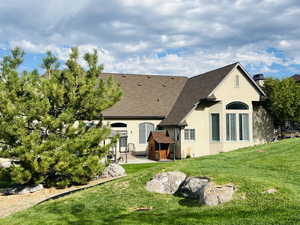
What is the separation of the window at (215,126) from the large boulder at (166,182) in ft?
45.7

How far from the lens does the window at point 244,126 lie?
83.6 feet

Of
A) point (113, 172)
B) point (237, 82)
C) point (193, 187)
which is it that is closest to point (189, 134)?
point (237, 82)

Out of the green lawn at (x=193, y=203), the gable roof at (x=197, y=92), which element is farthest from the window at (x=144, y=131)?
the green lawn at (x=193, y=203)

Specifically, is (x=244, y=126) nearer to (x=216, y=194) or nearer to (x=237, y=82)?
(x=237, y=82)

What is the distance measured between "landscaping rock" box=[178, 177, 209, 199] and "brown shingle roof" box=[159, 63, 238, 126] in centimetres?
1357

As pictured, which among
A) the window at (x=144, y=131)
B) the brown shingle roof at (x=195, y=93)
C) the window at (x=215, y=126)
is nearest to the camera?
the brown shingle roof at (x=195, y=93)

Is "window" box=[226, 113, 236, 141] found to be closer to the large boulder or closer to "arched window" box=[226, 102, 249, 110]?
"arched window" box=[226, 102, 249, 110]

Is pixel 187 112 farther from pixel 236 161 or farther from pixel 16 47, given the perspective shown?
pixel 16 47

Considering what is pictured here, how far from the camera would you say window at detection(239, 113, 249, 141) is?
2547 centimetres

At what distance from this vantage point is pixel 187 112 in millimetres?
24703

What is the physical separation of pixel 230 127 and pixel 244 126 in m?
1.40

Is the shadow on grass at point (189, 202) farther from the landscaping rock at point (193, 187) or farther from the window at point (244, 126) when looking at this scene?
the window at point (244, 126)

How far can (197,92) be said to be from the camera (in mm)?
26531

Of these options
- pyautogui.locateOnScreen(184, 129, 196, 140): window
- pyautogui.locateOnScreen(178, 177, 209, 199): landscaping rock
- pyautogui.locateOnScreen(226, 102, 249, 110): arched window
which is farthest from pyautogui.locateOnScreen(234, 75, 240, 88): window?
pyautogui.locateOnScreen(178, 177, 209, 199): landscaping rock
